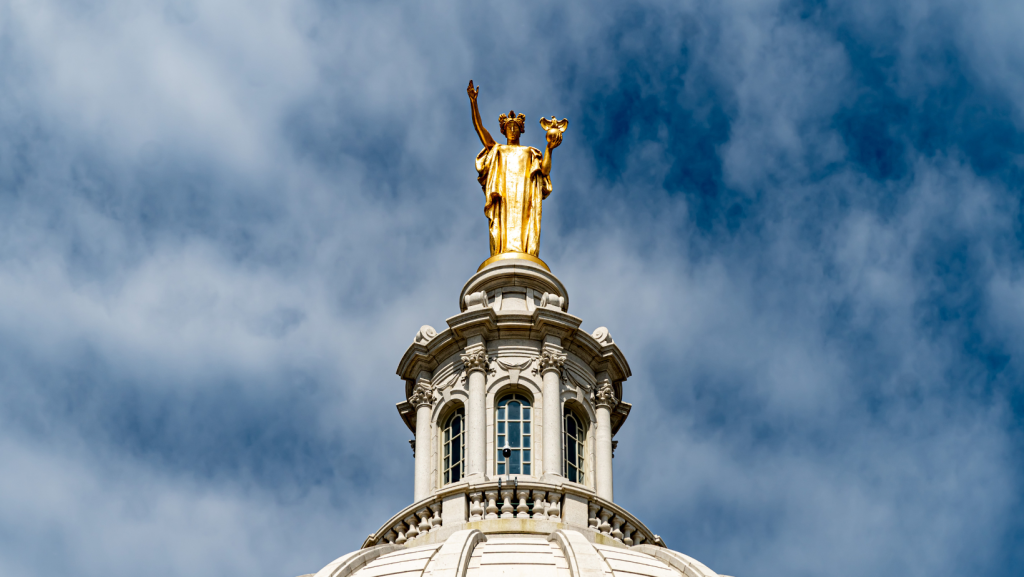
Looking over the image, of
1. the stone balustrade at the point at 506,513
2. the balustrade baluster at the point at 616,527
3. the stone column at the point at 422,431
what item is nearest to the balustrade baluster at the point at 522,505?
the stone balustrade at the point at 506,513

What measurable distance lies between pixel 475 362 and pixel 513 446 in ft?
9.68

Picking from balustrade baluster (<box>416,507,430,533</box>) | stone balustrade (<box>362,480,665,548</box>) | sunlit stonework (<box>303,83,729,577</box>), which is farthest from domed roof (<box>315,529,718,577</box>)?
balustrade baluster (<box>416,507,430,533</box>)

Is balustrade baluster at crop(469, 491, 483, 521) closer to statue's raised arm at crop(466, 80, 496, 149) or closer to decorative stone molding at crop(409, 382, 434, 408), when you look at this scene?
decorative stone molding at crop(409, 382, 434, 408)

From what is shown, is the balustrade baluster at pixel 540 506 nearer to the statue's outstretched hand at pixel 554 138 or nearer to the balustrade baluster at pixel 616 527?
the balustrade baluster at pixel 616 527

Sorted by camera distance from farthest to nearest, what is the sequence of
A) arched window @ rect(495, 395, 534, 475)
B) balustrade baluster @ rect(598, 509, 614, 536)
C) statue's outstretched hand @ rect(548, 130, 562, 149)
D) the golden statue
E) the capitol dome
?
1. statue's outstretched hand @ rect(548, 130, 562, 149)
2. the golden statue
3. arched window @ rect(495, 395, 534, 475)
4. balustrade baluster @ rect(598, 509, 614, 536)
5. the capitol dome

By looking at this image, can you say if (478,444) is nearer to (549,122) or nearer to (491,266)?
(491,266)

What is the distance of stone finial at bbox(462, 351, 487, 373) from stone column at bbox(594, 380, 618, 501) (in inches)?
161

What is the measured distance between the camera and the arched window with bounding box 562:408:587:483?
1919 inches

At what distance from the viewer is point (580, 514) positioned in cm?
4612

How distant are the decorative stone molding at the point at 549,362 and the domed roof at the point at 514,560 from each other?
22.0ft

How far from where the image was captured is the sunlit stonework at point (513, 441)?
4294 cm

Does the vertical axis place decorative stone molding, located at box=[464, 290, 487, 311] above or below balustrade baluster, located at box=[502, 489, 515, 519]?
above

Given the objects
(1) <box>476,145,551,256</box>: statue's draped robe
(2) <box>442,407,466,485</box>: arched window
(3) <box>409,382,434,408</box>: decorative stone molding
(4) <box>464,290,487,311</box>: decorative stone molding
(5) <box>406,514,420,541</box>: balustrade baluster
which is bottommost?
(5) <box>406,514,420,541</box>: balustrade baluster

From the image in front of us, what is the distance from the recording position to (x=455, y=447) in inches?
1950
